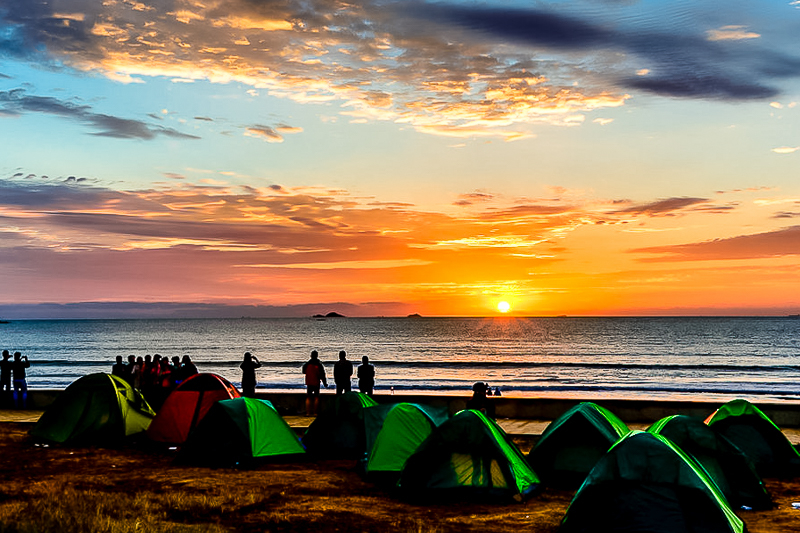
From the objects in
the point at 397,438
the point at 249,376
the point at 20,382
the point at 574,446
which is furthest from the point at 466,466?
the point at 20,382

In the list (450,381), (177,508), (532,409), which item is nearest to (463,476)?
(177,508)

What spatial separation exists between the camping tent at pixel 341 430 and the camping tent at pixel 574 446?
4202mm

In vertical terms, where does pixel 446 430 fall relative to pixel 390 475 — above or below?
above

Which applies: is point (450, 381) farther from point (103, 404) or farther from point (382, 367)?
point (103, 404)

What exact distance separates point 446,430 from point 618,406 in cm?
1073

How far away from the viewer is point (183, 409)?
17.5m

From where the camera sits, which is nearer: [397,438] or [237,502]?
[237,502]

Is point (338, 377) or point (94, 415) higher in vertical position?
point (338, 377)

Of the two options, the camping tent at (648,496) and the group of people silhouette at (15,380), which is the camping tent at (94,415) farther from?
the camping tent at (648,496)

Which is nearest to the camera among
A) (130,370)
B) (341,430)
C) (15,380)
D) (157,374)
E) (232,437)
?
(232,437)

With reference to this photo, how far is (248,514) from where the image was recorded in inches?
437

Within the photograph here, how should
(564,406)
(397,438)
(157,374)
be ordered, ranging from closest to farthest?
(397,438) → (564,406) → (157,374)

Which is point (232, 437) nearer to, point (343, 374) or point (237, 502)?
point (237, 502)

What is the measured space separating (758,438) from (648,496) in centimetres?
666
